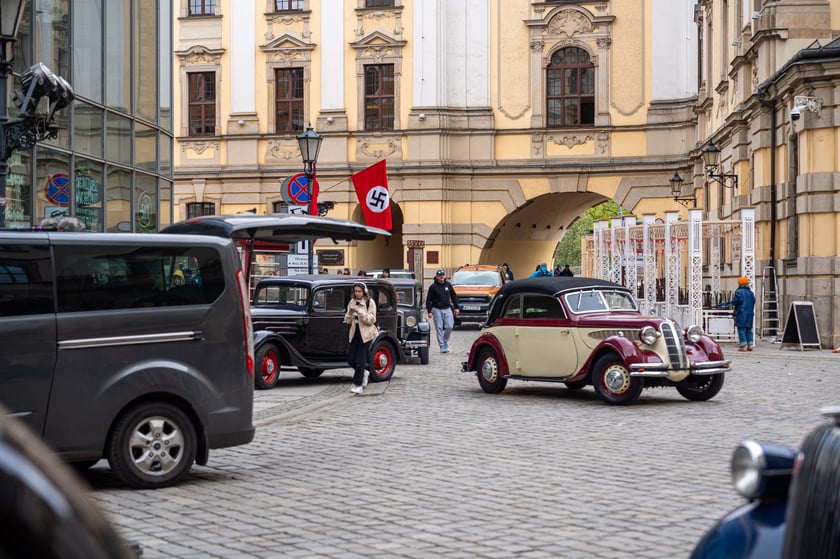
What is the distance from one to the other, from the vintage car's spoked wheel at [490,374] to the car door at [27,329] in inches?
363

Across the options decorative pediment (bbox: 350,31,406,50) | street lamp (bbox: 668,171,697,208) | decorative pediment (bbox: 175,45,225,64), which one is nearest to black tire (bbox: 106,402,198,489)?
street lamp (bbox: 668,171,697,208)

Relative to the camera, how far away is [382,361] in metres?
19.4

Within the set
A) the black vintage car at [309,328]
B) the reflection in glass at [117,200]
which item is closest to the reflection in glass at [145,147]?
the reflection in glass at [117,200]

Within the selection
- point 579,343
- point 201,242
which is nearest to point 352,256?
point 579,343

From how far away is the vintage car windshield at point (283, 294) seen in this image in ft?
63.5

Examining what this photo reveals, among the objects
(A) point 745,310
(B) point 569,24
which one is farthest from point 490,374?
(B) point 569,24

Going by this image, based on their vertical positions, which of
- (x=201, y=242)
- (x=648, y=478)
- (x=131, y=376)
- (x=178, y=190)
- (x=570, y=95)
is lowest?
(x=648, y=478)

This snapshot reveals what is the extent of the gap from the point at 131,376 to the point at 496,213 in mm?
36444

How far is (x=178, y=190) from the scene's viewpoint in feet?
155

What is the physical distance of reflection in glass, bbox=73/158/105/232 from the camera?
19047mm

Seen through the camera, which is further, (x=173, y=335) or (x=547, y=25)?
(x=547, y=25)

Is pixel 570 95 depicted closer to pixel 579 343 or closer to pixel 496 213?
pixel 496 213

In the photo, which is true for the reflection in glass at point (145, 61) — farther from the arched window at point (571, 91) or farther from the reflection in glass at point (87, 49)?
the arched window at point (571, 91)

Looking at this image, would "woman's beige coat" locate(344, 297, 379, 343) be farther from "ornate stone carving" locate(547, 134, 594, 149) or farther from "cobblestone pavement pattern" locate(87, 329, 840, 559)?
"ornate stone carving" locate(547, 134, 594, 149)
